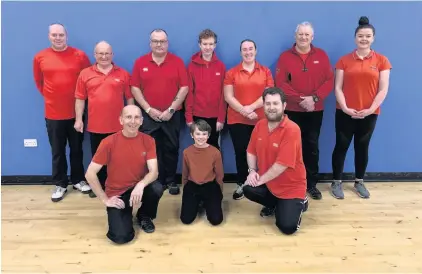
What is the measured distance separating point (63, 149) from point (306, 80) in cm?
219

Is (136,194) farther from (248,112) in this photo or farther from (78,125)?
(248,112)

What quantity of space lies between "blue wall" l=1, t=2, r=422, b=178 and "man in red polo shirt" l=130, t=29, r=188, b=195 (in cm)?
35

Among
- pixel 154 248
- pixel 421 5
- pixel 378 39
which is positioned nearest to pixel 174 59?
pixel 154 248

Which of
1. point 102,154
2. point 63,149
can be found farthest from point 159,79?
point 63,149

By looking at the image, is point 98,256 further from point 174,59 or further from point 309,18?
point 309,18

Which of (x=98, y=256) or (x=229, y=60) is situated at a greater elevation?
(x=229, y=60)

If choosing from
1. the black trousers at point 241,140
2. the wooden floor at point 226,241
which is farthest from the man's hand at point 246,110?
the wooden floor at point 226,241

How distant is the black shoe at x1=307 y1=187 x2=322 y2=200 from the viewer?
3.42m

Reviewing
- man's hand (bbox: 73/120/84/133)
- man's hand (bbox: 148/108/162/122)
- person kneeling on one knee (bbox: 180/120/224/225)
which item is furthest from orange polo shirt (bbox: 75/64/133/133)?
person kneeling on one knee (bbox: 180/120/224/225)

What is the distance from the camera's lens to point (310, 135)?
3.43 metres

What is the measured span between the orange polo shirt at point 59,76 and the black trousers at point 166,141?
646mm

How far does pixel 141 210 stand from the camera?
2.91m

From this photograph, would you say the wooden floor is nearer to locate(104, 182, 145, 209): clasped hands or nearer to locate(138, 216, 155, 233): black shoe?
locate(138, 216, 155, 233): black shoe

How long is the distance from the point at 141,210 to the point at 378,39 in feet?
8.64
